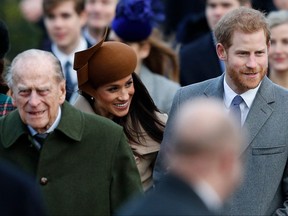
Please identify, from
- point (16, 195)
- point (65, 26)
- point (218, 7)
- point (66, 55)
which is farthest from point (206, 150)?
point (65, 26)

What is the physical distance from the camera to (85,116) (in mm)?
7379

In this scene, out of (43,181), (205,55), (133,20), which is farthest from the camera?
(205,55)

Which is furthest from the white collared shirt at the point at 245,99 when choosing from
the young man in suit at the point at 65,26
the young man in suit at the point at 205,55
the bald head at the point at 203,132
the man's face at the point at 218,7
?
the young man in suit at the point at 65,26

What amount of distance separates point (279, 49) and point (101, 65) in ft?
6.32

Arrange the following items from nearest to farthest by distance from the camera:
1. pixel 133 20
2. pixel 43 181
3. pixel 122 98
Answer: pixel 43 181
pixel 122 98
pixel 133 20

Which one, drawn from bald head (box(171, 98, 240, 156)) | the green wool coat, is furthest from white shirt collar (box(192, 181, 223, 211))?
the green wool coat

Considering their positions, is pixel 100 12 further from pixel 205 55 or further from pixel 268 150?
pixel 268 150

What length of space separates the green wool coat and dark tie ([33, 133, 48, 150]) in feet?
0.13

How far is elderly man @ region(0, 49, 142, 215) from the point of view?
7195 millimetres

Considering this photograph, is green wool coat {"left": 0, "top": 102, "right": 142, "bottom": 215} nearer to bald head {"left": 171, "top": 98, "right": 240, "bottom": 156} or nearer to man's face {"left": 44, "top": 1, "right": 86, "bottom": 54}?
bald head {"left": 171, "top": 98, "right": 240, "bottom": 156}

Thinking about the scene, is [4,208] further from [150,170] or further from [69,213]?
[150,170]

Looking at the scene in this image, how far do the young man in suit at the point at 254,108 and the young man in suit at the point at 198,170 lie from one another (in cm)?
247

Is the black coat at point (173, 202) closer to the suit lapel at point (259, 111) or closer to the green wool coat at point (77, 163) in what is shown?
the green wool coat at point (77, 163)

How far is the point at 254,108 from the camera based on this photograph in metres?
7.45
